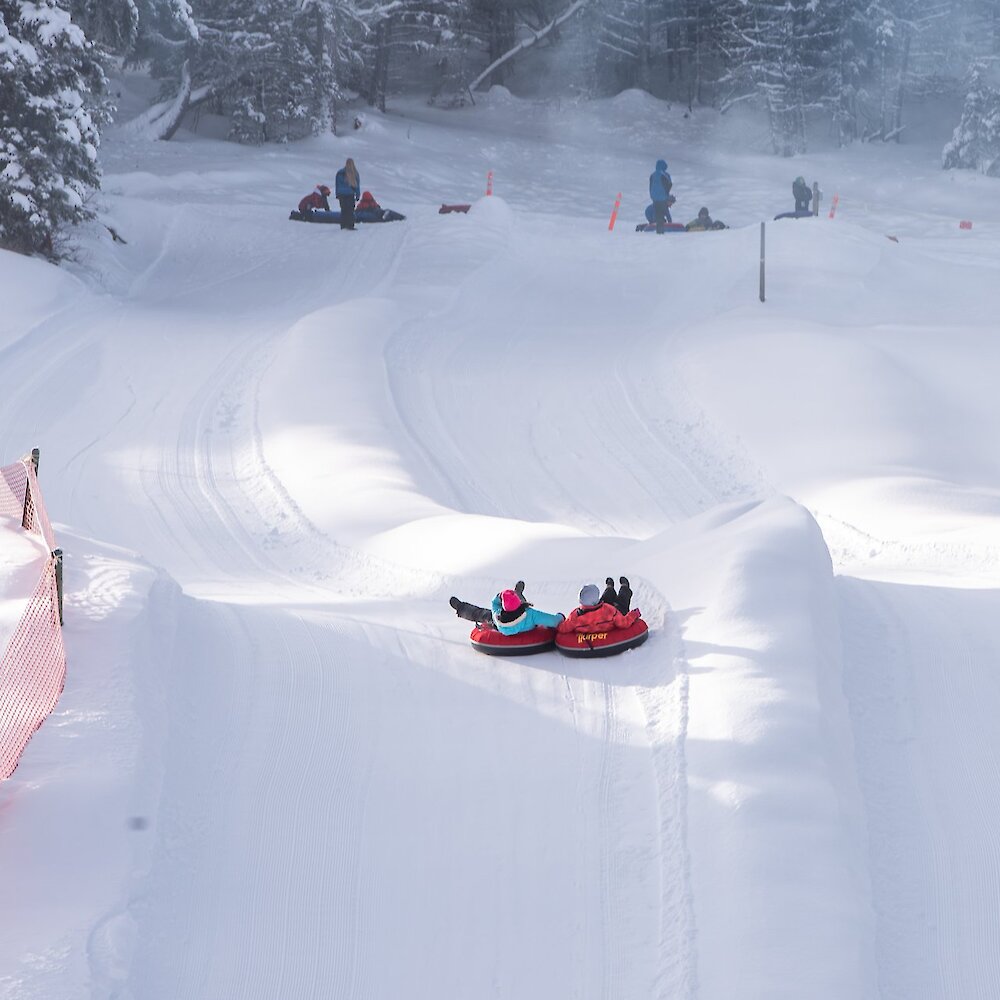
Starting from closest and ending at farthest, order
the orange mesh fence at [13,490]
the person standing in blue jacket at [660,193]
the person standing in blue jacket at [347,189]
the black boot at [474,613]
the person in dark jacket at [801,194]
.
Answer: the black boot at [474,613], the orange mesh fence at [13,490], the person standing in blue jacket at [347,189], the person standing in blue jacket at [660,193], the person in dark jacket at [801,194]

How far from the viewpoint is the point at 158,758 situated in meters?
6.10

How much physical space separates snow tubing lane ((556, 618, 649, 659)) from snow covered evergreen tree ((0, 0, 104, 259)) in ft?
48.2

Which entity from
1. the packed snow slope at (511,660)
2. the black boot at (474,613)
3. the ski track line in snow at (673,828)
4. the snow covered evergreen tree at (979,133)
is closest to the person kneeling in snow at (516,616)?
the black boot at (474,613)

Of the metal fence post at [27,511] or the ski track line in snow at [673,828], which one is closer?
the ski track line in snow at [673,828]

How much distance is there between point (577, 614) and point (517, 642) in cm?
42

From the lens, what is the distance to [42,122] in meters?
19.0

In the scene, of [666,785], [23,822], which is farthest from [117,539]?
[666,785]

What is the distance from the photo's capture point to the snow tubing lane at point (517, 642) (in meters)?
7.72

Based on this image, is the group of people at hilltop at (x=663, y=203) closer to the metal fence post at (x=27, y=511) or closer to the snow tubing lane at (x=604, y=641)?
the metal fence post at (x=27, y=511)

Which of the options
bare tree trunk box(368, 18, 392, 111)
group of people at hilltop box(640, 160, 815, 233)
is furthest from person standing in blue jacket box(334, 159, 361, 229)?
bare tree trunk box(368, 18, 392, 111)

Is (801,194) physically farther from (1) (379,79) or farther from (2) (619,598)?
(2) (619,598)

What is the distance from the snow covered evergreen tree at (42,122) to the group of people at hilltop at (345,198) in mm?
5114

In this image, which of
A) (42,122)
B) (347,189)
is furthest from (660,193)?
(42,122)

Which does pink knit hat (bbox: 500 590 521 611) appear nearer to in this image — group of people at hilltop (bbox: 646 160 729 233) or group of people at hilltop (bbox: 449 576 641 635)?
group of people at hilltop (bbox: 449 576 641 635)
